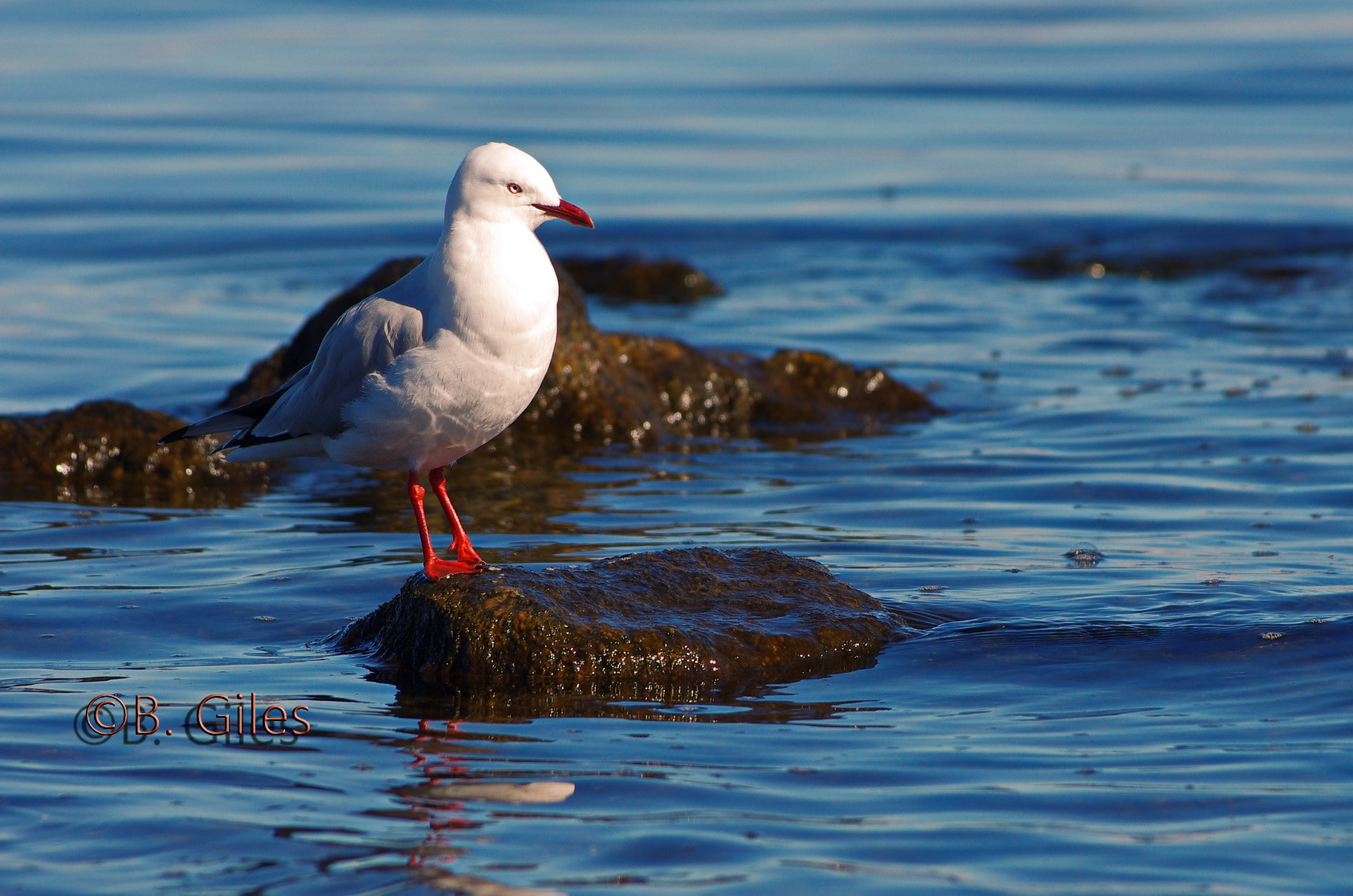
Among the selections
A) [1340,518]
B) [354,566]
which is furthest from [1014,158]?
[354,566]

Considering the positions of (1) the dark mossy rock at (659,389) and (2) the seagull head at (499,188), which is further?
(1) the dark mossy rock at (659,389)

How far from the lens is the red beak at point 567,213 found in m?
5.47

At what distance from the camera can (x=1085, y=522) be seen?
287 inches

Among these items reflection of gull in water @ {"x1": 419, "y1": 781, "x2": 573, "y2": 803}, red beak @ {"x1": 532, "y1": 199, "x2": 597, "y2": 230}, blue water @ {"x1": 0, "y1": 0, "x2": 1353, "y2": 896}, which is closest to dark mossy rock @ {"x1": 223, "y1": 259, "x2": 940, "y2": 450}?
blue water @ {"x1": 0, "y1": 0, "x2": 1353, "y2": 896}

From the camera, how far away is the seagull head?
538 cm

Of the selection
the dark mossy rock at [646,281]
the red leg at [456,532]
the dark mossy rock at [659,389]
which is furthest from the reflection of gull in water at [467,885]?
the dark mossy rock at [646,281]

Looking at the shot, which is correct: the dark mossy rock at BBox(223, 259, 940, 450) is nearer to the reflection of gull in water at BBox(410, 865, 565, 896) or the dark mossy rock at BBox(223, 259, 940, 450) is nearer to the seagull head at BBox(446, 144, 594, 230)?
the seagull head at BBox(446, 144, 594, 230)

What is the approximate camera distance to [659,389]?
31.8 ft

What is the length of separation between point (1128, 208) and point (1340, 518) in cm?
1010

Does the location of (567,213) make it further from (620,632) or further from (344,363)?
(620,632)

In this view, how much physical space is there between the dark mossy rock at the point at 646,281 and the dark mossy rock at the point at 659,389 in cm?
398

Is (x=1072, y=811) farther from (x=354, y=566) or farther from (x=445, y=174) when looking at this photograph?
(x=445, y=174)

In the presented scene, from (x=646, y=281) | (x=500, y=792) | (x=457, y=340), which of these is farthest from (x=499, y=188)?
(x=646, y=281)

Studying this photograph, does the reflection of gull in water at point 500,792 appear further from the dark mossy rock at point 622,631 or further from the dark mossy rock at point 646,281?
the dark mossy rock at point 646,281
